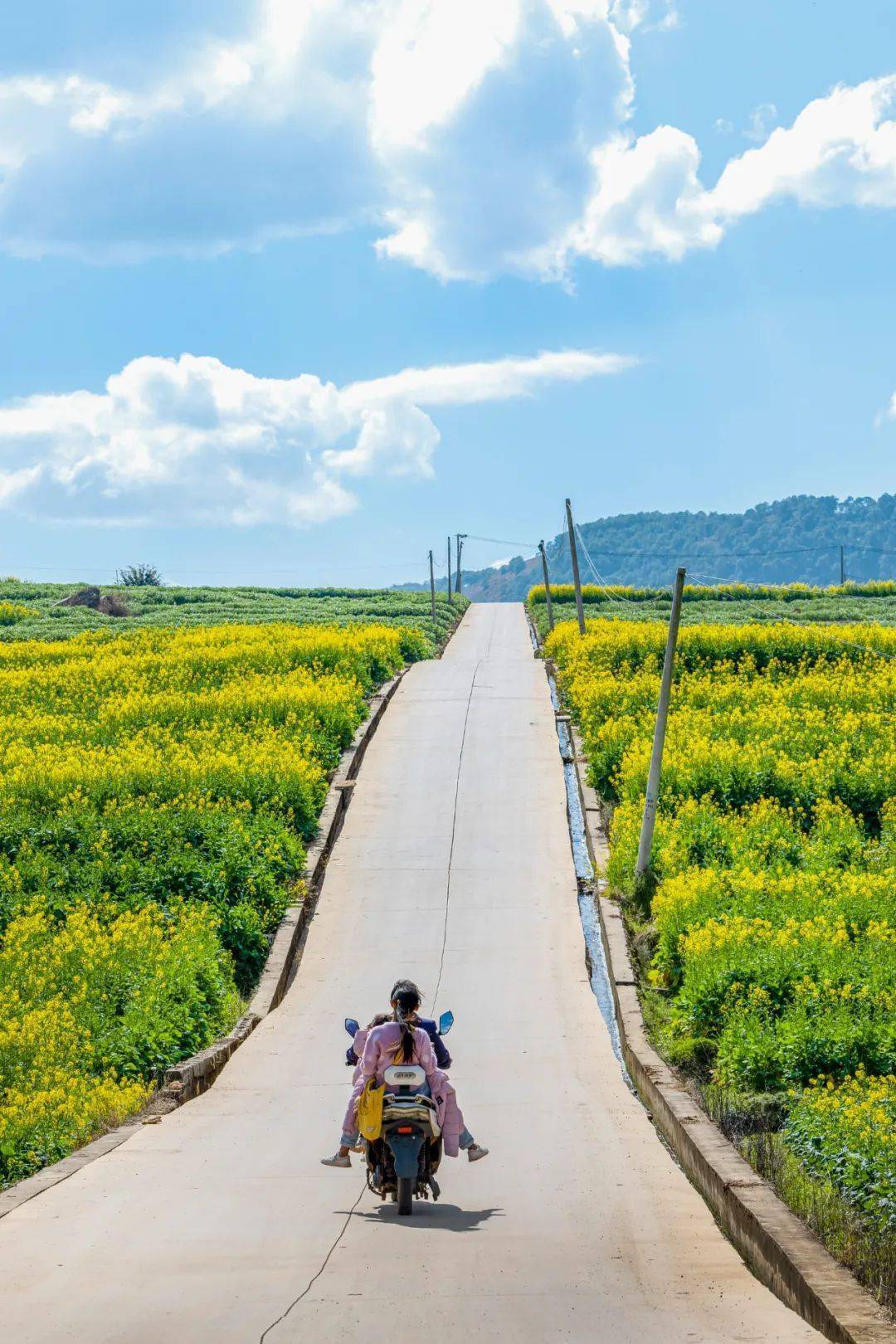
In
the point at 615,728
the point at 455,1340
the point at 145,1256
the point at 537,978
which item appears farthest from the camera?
the point at 615,728

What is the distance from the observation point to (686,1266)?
755cm

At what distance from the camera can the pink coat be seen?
8930 mm

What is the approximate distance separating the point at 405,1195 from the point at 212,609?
2572 inches

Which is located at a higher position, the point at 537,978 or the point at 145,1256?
the point at 145,1256

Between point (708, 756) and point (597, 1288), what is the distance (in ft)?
54.6

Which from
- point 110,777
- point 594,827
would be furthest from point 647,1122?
point 110,777

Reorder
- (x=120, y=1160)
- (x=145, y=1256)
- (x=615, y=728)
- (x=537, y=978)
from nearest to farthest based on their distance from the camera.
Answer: (x=145, y=1256) < (x=120, y=1160) < (x=537, y=978) < (x=615, y=728)

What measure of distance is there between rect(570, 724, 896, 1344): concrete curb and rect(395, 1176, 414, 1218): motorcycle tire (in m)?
1.98

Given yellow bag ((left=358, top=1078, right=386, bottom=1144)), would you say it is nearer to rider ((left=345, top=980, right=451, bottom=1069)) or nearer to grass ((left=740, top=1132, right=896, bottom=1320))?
rider ((left=345, top=980, right=451, bottom=1069))

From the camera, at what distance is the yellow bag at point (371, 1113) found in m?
8.68

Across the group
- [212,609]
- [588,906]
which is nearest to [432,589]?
[212,609]

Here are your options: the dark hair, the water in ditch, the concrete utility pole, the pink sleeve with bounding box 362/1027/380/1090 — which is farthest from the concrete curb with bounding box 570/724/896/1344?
the concrete utility pole

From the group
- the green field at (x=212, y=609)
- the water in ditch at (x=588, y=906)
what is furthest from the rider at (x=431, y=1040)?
the green field at (x=212, y=609)

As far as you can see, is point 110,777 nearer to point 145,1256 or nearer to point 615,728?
point 615,728
